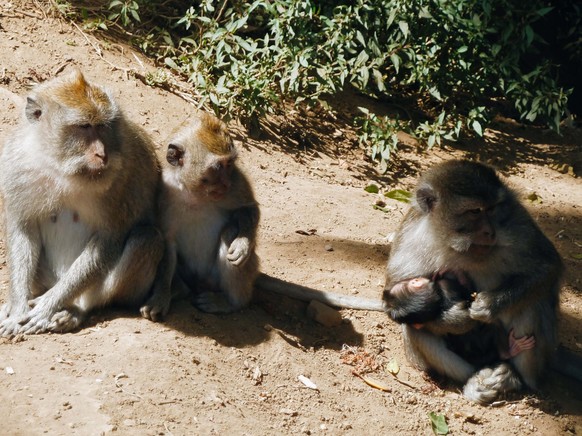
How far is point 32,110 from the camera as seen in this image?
576cm

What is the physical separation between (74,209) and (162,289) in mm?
870

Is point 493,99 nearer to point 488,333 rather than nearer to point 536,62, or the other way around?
point 536,62

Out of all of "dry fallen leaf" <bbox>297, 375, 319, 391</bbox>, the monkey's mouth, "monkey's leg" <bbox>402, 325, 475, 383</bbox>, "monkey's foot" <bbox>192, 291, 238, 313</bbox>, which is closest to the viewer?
the monkey's mouth

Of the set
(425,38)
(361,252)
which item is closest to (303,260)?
(361,252)

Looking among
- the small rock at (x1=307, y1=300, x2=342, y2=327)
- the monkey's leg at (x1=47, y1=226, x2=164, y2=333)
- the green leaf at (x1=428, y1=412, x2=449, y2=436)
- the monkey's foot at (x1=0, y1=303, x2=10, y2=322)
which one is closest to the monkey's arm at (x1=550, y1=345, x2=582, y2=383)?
the green leaf at (x1=428, y1=412, x2=449, y2=436)

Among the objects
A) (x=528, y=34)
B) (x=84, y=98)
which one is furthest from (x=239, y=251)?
(x=528, y=34)

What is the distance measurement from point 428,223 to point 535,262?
31.5 inches

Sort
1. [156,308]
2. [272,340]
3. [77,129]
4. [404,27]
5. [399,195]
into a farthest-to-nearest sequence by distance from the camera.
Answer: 1. [404,27]
2. [399,195]
3. [272,340]
4. [156,308]
5. [77,129]

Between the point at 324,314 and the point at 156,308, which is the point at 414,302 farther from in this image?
the point at 156,308

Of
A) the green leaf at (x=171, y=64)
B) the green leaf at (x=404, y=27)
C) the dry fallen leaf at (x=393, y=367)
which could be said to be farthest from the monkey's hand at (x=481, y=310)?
the green leaf at (x=171, y=64)

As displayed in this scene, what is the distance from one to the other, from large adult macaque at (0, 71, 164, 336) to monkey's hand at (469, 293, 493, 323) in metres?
2.28

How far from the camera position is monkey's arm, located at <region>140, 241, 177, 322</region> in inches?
241

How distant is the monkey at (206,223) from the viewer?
624 centimetres

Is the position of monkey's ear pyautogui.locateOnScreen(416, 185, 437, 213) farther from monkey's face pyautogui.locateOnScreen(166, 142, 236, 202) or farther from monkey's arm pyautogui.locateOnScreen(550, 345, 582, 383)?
monkey's arm pyautogui.locateOnScreen(550, 345, 582, 383)
